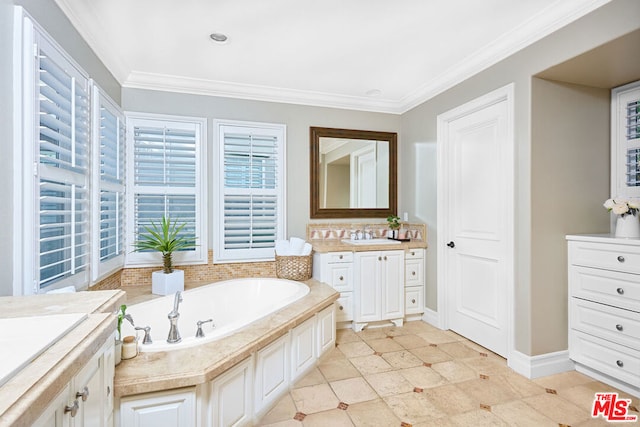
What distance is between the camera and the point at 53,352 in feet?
2.73

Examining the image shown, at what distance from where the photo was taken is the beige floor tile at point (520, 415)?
6.21 ft

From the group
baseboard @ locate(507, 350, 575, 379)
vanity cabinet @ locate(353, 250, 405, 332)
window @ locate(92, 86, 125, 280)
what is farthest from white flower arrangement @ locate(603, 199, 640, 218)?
window @ locate(92, 86, 125, 280)

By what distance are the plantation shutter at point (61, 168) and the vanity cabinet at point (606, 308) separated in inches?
132

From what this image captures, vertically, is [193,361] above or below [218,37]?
below

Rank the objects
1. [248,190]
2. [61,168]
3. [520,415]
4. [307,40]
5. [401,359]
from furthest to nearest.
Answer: [248,190]
[401,359]
[307,40]
[520,415]
[61,168]

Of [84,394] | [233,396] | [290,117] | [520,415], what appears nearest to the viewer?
[84,394]

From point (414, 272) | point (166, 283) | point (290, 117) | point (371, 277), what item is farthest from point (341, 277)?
point (290, 117)

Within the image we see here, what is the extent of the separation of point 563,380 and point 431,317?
1274 millimetres

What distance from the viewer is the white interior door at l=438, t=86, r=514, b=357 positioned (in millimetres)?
2641

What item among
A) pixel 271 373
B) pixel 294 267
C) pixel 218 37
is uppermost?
pixel 218 37

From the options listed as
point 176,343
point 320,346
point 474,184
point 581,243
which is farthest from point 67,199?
point 581,243

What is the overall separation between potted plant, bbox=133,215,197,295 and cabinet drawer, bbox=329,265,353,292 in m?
1.37

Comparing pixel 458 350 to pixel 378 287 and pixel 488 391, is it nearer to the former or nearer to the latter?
pixel 488 391

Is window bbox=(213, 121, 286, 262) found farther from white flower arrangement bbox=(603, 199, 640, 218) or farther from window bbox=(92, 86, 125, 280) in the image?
white flower arrangement bbox=(603, 199, 640, 218)
